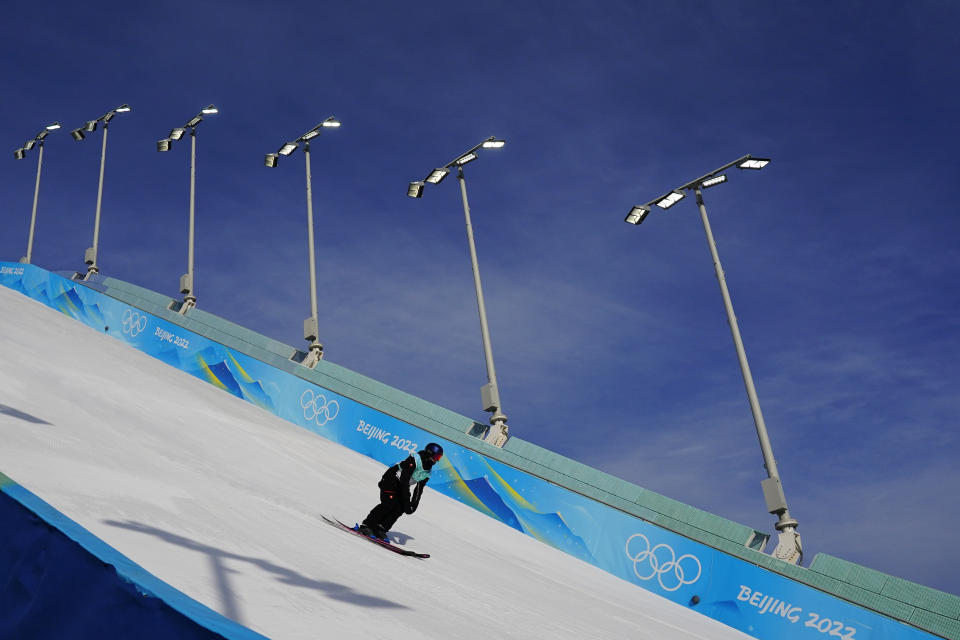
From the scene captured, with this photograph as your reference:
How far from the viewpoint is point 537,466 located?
704 inches

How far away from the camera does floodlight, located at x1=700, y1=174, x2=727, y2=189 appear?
17.2 metres

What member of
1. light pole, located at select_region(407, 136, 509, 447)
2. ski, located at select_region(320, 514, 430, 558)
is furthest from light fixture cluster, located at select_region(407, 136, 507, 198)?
ski, located at select_region(320, 514, 430, 558)

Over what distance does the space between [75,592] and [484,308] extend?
19594 millimetres

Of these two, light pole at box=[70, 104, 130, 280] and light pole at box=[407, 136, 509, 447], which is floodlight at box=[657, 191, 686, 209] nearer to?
light pole at box=[407, 136, 509, 447]

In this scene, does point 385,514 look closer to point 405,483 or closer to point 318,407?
point 405,483

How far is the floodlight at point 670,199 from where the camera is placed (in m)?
17.9

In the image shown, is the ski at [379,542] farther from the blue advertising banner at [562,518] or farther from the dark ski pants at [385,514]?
the blue advertising banner at [562,518]

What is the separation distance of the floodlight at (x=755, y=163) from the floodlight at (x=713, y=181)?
0.64 metres

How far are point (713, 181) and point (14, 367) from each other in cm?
1378


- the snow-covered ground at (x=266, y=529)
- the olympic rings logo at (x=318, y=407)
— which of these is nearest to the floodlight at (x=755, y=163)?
the snow-covered ground at (x=266, y=529)

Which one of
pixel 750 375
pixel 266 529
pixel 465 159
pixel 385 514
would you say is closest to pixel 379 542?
pixel 385 514

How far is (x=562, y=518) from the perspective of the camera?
51.3ft

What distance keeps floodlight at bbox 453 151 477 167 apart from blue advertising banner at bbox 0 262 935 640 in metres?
8.18

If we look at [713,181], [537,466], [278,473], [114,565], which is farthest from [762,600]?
[114,565]
